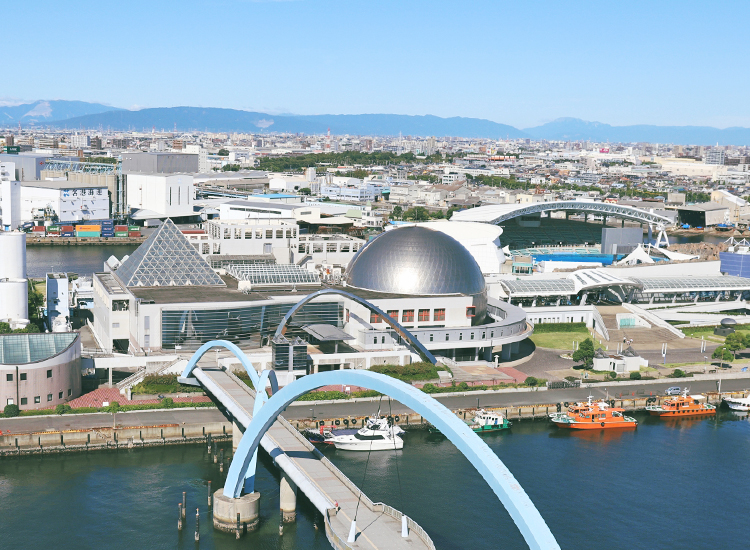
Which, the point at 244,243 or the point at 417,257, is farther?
the point at 244,243

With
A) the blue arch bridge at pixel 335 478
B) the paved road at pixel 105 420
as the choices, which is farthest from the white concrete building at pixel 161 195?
the blue arch bridge at pixel 335 478

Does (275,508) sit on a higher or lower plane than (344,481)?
lower

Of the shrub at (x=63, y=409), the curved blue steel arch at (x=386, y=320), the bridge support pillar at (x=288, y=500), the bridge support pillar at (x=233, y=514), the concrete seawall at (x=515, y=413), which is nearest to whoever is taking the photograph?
the bridge support pillar at (x=233, y=514)

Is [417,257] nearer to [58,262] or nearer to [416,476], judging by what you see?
[416,476]

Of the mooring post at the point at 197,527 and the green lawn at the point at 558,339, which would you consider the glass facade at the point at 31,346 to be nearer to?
the mooring post at the point at 197,527

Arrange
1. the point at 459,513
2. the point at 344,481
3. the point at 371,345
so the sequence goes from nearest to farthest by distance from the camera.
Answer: the point at 344,481 < the point at 459,513 < the point at 371,345

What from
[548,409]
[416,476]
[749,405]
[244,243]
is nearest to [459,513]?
[416,476]

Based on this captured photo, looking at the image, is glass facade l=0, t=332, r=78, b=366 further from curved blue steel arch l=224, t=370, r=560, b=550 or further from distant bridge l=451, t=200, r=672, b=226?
distant bridge l=451, t=200, r=672, b=226

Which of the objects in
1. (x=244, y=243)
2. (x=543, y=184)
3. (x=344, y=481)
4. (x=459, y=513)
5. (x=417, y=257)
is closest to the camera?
(x=344, y=481)
